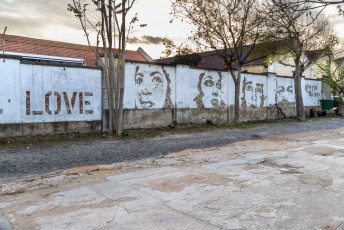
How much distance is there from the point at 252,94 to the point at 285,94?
3.65 meters

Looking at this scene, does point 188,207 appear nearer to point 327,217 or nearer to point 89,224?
point 89,224

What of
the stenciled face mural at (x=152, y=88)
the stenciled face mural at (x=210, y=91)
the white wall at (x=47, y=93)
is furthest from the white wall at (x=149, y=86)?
the stenciled face mural at (x=210, y=91)

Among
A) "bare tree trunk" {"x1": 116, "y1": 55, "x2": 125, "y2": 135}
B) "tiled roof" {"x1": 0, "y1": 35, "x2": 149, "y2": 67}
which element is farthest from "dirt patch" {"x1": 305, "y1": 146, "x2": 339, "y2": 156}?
"tiled roof" {"x1": 0, "y1": 35, "x2": 149, "y2": 67}

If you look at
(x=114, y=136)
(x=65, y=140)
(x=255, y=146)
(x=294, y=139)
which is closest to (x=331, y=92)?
(x=294, y=139)

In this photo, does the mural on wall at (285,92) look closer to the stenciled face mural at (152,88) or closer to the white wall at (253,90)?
the white wall at (253,90)

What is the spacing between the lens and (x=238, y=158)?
323 inches

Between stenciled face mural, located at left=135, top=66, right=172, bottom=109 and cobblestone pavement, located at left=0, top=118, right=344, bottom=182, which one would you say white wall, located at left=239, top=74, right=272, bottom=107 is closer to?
stenciled face mural, located at left=135, top=66, right=172, bottom=109

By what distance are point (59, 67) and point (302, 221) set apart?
9.32m

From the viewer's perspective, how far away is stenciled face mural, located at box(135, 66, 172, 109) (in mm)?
13448

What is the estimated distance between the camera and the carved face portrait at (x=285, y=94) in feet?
68.3

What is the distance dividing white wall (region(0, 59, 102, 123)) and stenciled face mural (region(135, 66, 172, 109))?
1.75 meters

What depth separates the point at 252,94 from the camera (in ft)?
61.7

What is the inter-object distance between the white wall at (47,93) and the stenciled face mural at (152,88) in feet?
5.74

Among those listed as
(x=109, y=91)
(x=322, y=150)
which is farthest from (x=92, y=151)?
(x=322, y=150)
